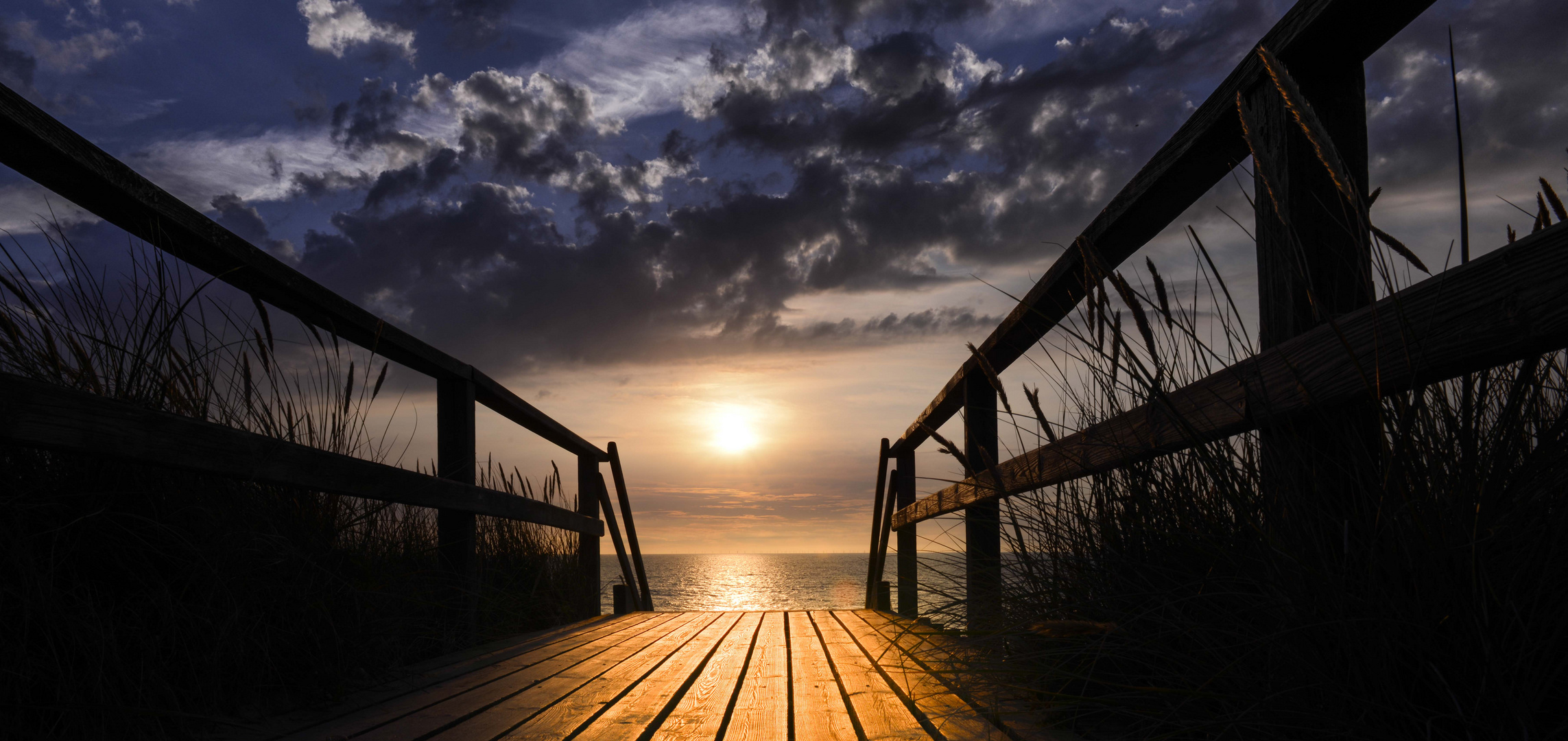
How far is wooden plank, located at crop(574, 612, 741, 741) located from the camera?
172 cm

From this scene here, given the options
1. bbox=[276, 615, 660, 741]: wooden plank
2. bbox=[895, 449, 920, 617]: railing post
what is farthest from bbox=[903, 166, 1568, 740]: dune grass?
bbox=[895, 449, 920, 617]: railing post

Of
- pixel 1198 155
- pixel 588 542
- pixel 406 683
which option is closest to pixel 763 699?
pixel 406 683

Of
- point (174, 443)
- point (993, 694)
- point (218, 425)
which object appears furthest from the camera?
point (993, 694)

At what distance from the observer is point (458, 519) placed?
9.53 ft

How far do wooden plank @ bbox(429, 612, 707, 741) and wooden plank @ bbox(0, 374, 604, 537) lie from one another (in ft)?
2.00

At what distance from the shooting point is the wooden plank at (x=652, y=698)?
1725mm

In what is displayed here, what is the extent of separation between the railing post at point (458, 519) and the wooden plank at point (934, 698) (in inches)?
53.4

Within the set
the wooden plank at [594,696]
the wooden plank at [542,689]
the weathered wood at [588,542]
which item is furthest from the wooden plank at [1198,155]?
the weathered wood at [588,542]

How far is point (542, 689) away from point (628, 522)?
4.17 m

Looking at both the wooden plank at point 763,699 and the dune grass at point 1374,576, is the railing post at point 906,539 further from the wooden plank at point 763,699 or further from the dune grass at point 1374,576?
the dune grass at point 1374,576

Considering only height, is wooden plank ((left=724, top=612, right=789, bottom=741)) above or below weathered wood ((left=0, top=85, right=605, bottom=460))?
below

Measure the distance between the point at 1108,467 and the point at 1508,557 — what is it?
668 millimetres

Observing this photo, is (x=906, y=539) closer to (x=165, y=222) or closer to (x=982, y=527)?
(x=982, y=527)

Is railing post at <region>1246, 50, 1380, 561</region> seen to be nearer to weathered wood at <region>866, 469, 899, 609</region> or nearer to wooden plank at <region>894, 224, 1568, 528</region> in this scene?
wooden plank at <region>894, 224, 1568, 528</region>
